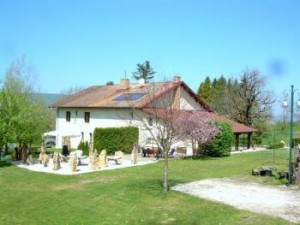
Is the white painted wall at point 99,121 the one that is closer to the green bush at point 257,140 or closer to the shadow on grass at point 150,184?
the green bush at point 257,140

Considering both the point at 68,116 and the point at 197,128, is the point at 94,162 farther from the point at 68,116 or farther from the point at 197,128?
the point at 68,116

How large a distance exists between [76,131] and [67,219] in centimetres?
3095

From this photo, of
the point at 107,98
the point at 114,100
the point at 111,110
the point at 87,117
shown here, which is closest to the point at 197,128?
the point at 111,110

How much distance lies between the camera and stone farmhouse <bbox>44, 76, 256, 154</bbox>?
125 ft

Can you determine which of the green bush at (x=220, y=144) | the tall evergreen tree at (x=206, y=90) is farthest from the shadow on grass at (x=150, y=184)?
the tall evergreen tree at (x=206, y=90)

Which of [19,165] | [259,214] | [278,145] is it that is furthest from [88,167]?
[278,145]

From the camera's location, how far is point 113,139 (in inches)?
1465

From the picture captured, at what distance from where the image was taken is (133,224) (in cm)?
1330

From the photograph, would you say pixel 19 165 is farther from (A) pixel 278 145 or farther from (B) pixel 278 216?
(A) pixel 278 145

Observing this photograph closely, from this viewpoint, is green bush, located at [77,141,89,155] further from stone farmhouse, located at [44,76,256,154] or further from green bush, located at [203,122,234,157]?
green bush, located at [203,122,234,157]

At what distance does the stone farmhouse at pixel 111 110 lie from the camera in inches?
1500

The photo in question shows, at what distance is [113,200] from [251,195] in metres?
5.57

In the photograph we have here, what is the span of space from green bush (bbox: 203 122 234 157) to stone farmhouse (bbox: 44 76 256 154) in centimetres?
364

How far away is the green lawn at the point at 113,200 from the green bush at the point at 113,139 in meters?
12.0
